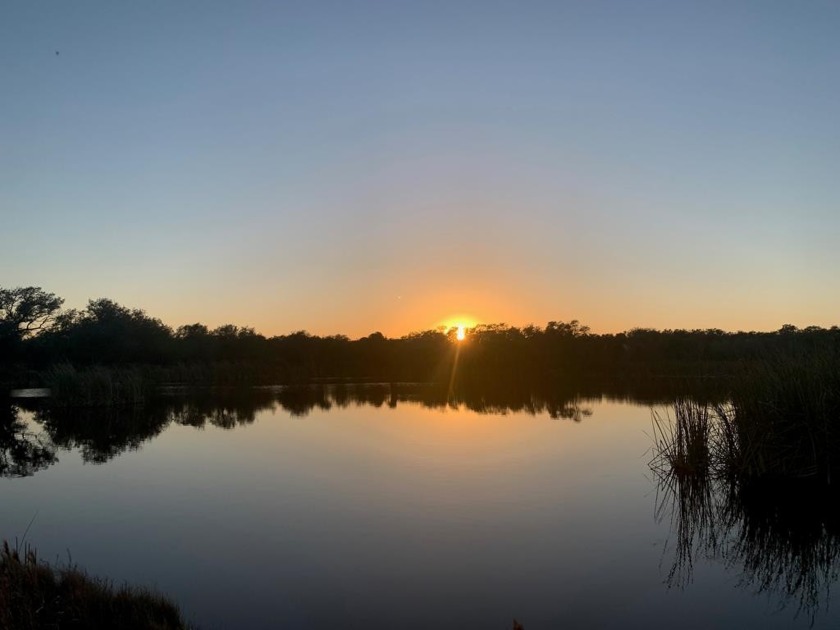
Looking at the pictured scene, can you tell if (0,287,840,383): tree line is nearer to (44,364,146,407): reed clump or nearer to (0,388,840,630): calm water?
(44,364,146,407): reed clump

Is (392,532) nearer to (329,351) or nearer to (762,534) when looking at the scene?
(762,534)

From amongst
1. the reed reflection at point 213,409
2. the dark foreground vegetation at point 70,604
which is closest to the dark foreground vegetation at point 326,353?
the reed reflection at point 213,409

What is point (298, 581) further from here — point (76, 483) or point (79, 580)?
point (76, 483)

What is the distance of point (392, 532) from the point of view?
8031 mm

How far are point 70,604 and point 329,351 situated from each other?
48.6m

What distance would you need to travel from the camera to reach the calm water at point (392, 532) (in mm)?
5820

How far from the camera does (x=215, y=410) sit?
77.0ft

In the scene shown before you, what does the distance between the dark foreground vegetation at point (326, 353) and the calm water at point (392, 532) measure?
2301 centimetres

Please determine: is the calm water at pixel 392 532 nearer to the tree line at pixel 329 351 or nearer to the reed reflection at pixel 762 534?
the reed reflection at pixel 762 534

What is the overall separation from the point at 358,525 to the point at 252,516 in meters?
1.54

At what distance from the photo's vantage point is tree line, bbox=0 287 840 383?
139 ft

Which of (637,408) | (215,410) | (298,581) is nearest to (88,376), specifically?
(215,410)

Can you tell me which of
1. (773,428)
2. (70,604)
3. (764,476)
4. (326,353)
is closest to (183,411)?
Answer: (764,476)

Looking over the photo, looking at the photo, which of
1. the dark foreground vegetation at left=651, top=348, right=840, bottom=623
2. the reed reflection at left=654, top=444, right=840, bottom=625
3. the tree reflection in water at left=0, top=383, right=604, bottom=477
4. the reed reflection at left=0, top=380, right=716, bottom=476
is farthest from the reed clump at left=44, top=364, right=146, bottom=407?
the reed reflection at left=654, top=444, right=840, bottom=625
